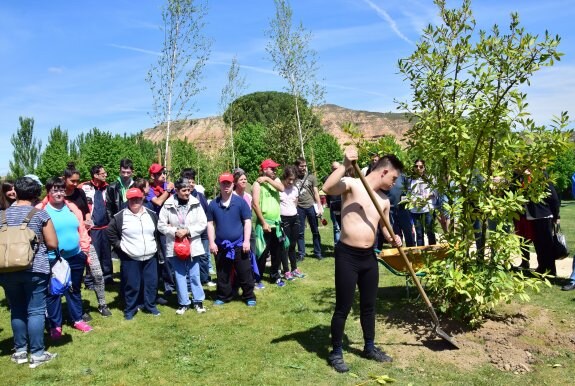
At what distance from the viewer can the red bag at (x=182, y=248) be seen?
619cm

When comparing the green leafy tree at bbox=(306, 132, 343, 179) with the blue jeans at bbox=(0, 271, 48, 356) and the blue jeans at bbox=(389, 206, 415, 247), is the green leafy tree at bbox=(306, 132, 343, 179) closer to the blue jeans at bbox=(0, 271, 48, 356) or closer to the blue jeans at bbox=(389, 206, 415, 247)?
the blue jeans at bbox=(389, 206, 415, 247)

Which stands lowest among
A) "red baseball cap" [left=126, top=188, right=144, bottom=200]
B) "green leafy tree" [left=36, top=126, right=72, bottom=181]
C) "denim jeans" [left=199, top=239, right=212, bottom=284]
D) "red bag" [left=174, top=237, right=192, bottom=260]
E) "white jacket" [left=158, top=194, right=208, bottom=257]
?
"denim jeans" [left=199, top=239, right=212, bottom=284]

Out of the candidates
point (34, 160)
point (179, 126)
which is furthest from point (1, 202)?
point (34, 160)

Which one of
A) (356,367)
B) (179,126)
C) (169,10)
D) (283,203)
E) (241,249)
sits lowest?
(356,367)

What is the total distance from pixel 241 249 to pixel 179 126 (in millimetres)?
10216

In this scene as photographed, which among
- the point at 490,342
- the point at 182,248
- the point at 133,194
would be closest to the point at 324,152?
the point at 182,248

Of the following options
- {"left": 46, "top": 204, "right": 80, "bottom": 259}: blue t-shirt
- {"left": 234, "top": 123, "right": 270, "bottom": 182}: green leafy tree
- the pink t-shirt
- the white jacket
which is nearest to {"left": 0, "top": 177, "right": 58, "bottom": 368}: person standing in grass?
{"left": 46, "top": 204, "right": 80, "bottom": 259}: blue t-shirt

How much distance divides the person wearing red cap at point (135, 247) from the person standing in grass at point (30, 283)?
1271 millimetres

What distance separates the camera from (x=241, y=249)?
6734mm

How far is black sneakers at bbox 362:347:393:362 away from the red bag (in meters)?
2.78

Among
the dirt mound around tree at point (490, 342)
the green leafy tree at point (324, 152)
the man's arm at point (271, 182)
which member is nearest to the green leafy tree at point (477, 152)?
the dirt mound around tree at point (490, 342)

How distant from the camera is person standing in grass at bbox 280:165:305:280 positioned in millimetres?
8148

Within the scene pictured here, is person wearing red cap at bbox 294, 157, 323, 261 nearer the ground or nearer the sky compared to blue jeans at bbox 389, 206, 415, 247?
nearer the sky

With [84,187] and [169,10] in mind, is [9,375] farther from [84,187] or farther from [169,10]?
[169,10]
